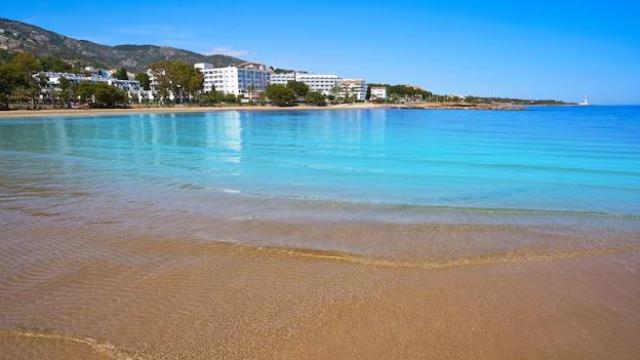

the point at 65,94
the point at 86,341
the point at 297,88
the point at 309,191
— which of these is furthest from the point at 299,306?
the point at 297,88

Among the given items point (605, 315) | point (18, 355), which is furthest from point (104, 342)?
point (605, 315)

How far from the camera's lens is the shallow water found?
4543mm

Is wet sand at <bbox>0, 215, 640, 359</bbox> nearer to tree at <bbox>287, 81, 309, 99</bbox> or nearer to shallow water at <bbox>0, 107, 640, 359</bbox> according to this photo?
shallow water at <bbox>0, 107, 640, 359</bbox>

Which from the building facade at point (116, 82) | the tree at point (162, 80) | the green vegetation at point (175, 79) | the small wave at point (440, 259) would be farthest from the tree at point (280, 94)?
the small wave at point (440, 259)

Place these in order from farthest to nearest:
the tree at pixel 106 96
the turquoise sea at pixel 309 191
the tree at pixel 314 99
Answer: the tree at pixel 314 99 < the tree at pixel 106 96 < the turquoise sea at pixel 309 191

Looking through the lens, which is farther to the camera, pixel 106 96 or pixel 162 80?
pixel 162 80

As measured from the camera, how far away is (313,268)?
21.4 feet

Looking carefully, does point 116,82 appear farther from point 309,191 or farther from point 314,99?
point 309,191

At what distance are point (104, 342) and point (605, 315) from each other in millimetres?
5697

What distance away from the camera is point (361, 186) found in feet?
46.0

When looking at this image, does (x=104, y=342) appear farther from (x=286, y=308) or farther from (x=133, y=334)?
(x=286, y=308)

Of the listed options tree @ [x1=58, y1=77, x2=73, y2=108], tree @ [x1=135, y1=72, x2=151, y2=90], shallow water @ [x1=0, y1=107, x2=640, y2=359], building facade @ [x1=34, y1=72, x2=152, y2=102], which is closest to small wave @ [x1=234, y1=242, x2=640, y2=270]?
shallow water @ [x1=0, y1=107, x2=640, y2=359]

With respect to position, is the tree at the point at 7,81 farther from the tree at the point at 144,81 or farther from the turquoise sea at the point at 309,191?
the tree at the point at 144,81

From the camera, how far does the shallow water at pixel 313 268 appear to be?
454 centimetres
